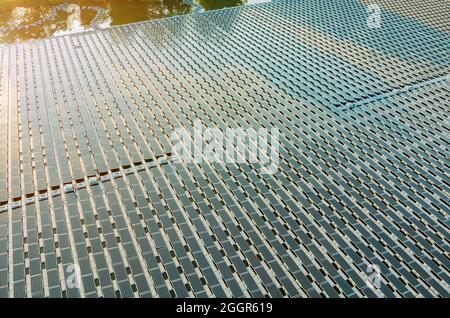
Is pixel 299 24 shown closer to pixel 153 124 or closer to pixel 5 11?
pixel 153 124

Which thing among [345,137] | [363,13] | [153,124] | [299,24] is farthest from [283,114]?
[363,13]

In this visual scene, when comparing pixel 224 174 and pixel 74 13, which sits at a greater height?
pixel 224 174

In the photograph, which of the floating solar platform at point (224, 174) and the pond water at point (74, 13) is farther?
the pond water at point (74, 13)

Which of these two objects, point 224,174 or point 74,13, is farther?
point 74,13

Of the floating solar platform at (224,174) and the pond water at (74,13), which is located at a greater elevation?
the floating solar platform at (224,174)
